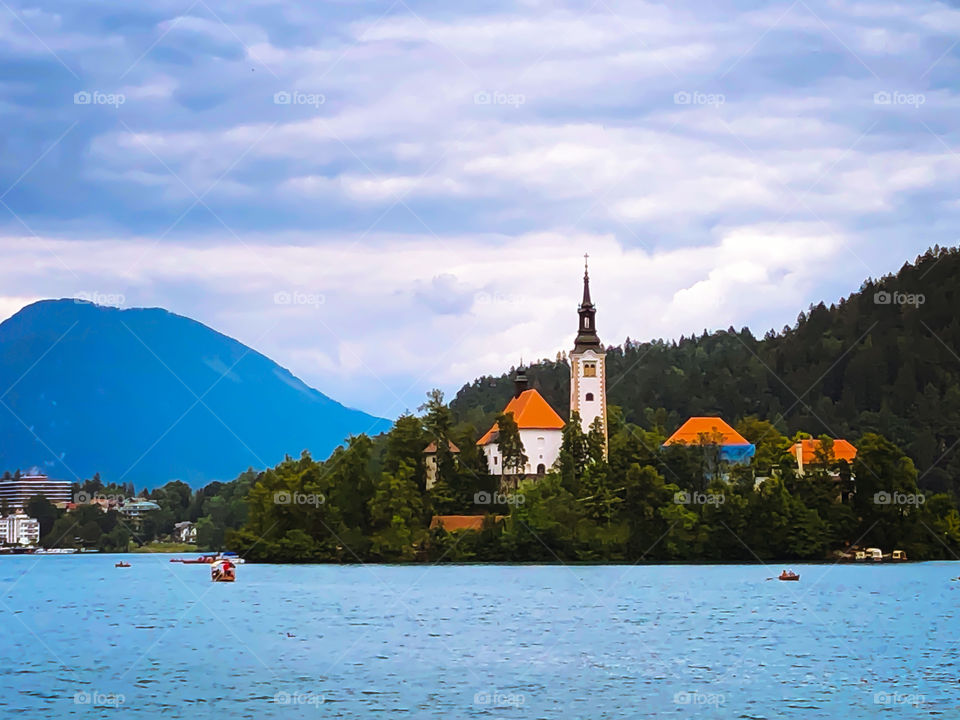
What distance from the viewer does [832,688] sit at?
110 feet

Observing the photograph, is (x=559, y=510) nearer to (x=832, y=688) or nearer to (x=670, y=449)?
(x=670, y=449)

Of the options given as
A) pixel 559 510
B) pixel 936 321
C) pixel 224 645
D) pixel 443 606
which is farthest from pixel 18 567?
pixel 936 321

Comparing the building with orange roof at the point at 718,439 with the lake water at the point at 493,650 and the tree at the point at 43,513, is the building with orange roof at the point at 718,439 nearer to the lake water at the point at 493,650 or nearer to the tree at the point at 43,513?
the lake water at the point at 493,650

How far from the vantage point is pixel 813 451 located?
110 metres

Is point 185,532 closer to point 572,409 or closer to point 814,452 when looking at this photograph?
point 572,409

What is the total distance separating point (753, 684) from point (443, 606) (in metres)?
28.1

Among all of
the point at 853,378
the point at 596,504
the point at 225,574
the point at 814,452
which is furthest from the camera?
the point at 853,378

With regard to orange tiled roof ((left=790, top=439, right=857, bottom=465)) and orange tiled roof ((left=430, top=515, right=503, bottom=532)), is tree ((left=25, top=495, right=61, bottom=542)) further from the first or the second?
orange tiled roof ((left=790, top=439, right=857, bottom=465))
